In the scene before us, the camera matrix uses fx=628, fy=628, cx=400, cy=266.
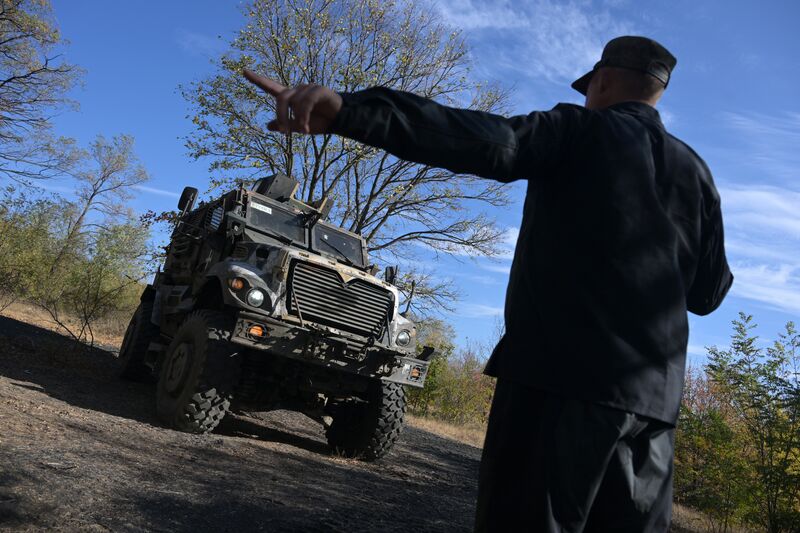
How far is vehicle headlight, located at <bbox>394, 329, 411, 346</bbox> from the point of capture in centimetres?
701

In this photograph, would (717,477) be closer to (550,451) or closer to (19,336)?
(550,451)

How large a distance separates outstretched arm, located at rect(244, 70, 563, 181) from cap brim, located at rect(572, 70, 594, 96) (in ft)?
1.87

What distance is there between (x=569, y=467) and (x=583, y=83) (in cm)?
121

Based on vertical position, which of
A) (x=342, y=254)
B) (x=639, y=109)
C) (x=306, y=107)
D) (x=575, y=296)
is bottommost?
(x=575, y=296)

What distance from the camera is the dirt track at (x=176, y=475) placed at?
3.28m

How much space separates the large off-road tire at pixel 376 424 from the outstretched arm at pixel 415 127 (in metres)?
5.55

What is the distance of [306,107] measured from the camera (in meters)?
1.45

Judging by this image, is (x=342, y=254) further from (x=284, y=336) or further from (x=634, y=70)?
(x=634, y=70)

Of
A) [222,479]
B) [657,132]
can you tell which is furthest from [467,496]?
[657,132]

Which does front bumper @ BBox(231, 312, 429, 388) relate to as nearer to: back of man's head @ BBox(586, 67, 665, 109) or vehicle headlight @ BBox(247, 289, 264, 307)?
vehicle headlight @ BBox(247, 289, 264, 307)

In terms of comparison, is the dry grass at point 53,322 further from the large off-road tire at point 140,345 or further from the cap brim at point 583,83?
the cap brim at point 583,83

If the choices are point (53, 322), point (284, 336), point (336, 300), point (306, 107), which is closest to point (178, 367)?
point (284, 336)

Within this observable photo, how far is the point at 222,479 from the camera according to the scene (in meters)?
4.50

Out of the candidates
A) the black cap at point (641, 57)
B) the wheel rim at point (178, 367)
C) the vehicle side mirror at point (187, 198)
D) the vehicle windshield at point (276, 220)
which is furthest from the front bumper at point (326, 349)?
the black cap at point (641, 57)
